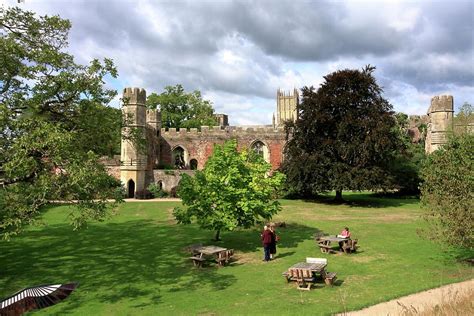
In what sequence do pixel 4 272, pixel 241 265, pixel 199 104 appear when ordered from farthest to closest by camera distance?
1. pixel 199 104
2. pixel 241 265
3. pixel 4 272

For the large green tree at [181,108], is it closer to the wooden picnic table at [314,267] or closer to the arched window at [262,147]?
the arched window at [262,147]

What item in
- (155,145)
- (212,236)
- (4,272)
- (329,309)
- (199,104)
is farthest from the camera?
(199,104)

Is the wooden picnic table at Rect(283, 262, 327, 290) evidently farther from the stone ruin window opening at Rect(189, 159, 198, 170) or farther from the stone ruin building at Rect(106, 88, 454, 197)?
the stone ruin window opening at Rect(189, 159, 198, 170)

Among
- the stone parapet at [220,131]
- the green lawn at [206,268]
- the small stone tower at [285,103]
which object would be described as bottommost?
the green lawn at [206,268]

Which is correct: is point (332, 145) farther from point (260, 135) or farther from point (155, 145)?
point (155, 145)

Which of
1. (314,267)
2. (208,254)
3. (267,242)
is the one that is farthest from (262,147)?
(314,267)

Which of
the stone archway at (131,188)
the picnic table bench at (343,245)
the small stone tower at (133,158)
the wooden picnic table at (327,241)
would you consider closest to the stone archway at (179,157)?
the stone archway at (131,188)

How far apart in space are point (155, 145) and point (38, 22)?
3189 cm

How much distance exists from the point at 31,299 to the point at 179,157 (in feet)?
133

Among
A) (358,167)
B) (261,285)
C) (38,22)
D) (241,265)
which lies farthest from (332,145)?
(38,22)

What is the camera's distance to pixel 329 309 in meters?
9.79

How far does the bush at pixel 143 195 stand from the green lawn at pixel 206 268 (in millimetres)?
12125

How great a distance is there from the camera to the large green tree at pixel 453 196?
40.3 feet

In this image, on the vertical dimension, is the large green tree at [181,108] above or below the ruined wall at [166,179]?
above
